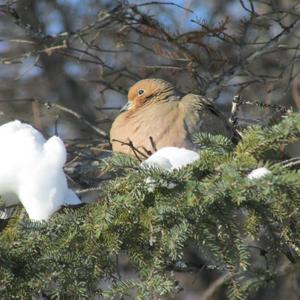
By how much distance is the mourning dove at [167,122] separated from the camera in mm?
5078

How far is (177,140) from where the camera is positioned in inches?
199

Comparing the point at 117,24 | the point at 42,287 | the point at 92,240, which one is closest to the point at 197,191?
the point at 92,240

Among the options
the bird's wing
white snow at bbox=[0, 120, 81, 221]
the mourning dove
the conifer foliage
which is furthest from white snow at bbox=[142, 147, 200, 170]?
the bird's wing

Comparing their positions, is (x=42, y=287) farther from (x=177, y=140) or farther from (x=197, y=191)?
(x=177, y=140)

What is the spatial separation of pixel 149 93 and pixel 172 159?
8.09ft

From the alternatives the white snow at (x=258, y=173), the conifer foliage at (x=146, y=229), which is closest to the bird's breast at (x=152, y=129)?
the conifer foliage at (x=146, y=229)

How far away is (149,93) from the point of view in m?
5.70

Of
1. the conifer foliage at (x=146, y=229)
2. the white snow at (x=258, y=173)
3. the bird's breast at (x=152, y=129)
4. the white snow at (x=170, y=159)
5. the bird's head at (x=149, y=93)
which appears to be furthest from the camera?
the bird's head at (x=149, y=93)

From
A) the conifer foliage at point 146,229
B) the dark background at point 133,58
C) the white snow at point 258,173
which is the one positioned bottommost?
the dark background at point 133,58

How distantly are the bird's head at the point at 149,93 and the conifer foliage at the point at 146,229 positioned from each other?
8.28ft

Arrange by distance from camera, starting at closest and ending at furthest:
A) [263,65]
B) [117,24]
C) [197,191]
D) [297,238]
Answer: [197,191], [297,238], [117,24], [263,65]

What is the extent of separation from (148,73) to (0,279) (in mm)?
3843

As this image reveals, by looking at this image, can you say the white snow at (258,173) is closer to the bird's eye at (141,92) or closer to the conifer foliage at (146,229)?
the conifer foliage at (146,229)

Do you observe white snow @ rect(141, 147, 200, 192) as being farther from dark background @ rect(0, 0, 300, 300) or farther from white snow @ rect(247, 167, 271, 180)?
dark background @ rect(0, 0, 300, 300)
